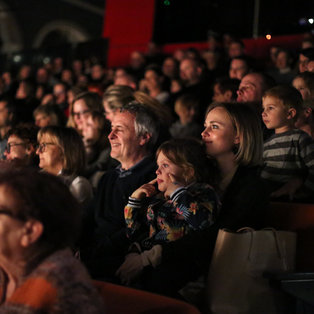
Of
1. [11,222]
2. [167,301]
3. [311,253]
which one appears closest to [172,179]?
[311,253]

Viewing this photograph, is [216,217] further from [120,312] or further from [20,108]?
[20,108]

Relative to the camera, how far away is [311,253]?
2592 millimetres

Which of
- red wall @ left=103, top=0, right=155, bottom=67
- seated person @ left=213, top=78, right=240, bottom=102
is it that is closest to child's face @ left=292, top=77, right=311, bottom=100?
seated person @ left=213, top=78, right=240, bottom=102

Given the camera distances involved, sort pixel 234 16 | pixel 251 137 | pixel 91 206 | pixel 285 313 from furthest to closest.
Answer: pixel 234 16 < pixel 91 206 < pixel 251 137 < pixel 285 313

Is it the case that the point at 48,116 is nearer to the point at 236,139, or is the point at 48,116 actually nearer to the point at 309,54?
the point at 309,54

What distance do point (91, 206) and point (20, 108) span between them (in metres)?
3.33

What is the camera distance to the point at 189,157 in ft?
9.02

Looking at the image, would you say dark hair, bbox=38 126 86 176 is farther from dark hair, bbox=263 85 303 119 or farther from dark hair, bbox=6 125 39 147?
dark hair, bbox=263 85 303 119

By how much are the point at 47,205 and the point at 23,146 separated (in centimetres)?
247

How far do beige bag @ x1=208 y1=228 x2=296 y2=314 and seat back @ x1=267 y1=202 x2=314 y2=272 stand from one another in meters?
0.22

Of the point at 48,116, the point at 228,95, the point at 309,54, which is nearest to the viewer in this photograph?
the point at 228,95

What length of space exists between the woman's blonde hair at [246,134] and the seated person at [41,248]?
141 cm

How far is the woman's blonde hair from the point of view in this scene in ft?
9.21

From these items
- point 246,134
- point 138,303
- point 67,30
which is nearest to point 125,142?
point 246,134
